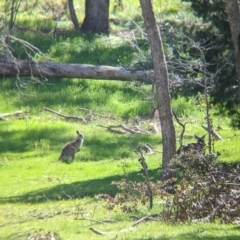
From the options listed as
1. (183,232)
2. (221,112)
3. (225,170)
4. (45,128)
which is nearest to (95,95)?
(45,128)

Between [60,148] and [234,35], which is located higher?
[234,35]

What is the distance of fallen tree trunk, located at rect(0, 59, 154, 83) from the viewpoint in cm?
2944

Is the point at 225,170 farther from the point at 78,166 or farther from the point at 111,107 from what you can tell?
the point at 111,107

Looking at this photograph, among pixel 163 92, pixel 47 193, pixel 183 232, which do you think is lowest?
pixel 47 193

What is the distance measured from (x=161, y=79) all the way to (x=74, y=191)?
351 centimetres

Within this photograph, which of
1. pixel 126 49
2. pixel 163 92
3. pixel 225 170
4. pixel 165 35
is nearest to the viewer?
pixel 225 170

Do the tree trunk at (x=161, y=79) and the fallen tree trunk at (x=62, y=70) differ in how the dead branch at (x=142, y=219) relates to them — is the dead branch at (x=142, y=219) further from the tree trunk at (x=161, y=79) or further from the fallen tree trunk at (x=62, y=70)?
the fallen tree trunk at (x=62, y=70)

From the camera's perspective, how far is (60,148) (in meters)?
25.7

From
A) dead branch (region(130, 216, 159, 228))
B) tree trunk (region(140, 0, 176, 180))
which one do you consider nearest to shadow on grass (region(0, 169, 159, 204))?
tree trunk (region(140, 0, 176, 180))

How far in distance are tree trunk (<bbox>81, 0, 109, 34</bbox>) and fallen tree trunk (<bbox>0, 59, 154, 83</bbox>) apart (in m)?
5.85

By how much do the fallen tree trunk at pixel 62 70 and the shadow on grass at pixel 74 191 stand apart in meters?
8.68

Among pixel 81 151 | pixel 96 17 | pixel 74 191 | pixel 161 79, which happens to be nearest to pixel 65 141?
pixel 81 151

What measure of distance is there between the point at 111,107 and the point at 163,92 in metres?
11.6

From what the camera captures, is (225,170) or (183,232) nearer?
(183,232)
